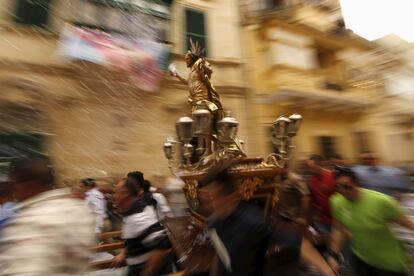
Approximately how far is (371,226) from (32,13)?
7.25 metres

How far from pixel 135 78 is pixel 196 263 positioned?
16.2 ft

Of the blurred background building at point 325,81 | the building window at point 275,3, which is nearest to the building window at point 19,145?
the blurred background building at point 325,81

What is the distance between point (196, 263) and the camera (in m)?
2.29

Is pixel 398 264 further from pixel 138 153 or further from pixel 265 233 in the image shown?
pixel 138 153

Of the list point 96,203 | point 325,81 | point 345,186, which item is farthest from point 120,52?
point 325,81

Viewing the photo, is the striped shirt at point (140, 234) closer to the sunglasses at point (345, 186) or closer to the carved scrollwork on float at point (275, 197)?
the carved scrollwork on float at point (275, 197)

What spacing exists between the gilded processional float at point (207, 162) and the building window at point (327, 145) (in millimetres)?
6917

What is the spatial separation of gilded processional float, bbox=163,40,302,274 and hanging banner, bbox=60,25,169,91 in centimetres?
342

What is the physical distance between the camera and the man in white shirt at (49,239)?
1074 mm

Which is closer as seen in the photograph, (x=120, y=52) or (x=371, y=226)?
(x=371, y=226)

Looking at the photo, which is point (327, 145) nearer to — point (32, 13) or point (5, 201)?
point (32, 13)

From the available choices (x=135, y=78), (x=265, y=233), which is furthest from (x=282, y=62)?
(x=265, y=233)

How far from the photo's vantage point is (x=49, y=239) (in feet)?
3.69

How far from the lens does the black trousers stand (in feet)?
7.77
